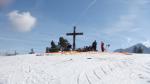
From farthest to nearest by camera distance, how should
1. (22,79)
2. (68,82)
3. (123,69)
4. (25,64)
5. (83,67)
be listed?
(25,64) < (83,67) < (123,69) < (22,79) < (68,82)

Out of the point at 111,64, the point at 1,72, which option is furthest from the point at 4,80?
the point at 111,64

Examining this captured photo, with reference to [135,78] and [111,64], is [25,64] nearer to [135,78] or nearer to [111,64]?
[111,64]

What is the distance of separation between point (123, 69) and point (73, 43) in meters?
21.8

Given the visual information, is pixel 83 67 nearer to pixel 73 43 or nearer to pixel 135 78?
pixel 135 78

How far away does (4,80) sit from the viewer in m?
20.2

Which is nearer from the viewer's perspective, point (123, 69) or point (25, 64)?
point (123, 69)

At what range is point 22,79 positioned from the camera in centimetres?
2053

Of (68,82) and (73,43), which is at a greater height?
(73,43)

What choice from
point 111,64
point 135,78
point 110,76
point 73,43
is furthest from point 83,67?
point 73,43

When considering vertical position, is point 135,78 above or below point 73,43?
below

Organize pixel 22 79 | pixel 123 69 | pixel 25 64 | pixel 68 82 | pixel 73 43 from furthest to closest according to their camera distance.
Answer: pixel 73 43, pixel 25 64, pixel 123 69, pixel 22 79, pixel 68 82

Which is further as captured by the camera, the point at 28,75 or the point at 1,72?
the point at 1,72

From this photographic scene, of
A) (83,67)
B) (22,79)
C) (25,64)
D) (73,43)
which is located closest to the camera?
(22,79)

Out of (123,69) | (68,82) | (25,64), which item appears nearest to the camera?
(68,82)
